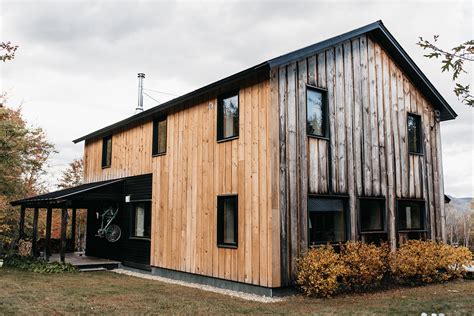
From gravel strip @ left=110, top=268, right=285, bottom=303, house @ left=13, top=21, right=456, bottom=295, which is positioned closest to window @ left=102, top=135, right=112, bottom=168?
house @ left=13, top=21, right=456, bottom=295

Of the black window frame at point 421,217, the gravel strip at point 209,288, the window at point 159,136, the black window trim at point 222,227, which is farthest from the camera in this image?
the window at point 159,136

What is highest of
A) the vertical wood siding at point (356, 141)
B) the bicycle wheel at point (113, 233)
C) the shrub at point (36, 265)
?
the vertical wood siding at point (356, 141)

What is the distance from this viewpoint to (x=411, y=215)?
42.5 ft

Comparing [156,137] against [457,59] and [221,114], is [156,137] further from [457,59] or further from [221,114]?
[457,59]

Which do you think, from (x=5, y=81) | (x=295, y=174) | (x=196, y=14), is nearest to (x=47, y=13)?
(x=196, y=14)

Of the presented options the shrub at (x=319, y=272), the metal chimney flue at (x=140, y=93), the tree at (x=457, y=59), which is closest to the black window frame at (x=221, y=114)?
the shrub at (x=319, y=272)

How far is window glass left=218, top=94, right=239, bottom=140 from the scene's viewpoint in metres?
11.2

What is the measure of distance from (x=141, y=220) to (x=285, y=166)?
6.81 meters

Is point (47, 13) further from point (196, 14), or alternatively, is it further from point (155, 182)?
point (155, 182)

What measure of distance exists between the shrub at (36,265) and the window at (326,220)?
26.1 feet

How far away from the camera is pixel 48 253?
1568cm

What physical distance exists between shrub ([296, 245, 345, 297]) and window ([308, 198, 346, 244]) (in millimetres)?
752

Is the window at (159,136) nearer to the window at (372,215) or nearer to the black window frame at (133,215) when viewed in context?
the black window frame at (133,215)

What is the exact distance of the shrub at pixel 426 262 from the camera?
1100cm
